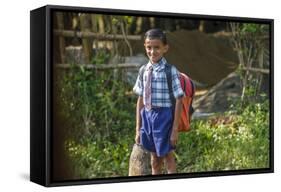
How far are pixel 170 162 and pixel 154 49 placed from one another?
125cm

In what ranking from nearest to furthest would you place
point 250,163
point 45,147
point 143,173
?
point 45,147, point 143,173, point 250,163

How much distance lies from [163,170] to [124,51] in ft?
4.52

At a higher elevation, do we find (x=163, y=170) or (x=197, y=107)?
(x=197, y=107)

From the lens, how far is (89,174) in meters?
8.64

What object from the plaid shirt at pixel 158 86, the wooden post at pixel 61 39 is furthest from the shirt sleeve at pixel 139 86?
the wooden post at pixel 61 39

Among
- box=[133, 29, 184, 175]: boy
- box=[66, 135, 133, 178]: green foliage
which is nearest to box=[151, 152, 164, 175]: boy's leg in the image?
box=[133, 29, 184, 175]: boy

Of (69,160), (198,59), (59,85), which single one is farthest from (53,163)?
(198,59)

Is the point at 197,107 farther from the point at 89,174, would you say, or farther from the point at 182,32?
the point at 89,174

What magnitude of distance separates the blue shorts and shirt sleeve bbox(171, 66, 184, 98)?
192mm

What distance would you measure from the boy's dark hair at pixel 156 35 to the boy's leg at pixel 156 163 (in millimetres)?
1242

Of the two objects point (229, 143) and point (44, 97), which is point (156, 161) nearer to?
point (229, 143)

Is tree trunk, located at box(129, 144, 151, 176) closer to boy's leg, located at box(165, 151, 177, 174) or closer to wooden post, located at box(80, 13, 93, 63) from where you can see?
boy's leg, located at box(165, 151, 177, 174)

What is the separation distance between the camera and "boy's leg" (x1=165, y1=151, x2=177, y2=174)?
9.09 metres

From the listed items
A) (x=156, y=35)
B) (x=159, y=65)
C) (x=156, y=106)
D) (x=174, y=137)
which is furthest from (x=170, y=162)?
(x=156, y=35)
